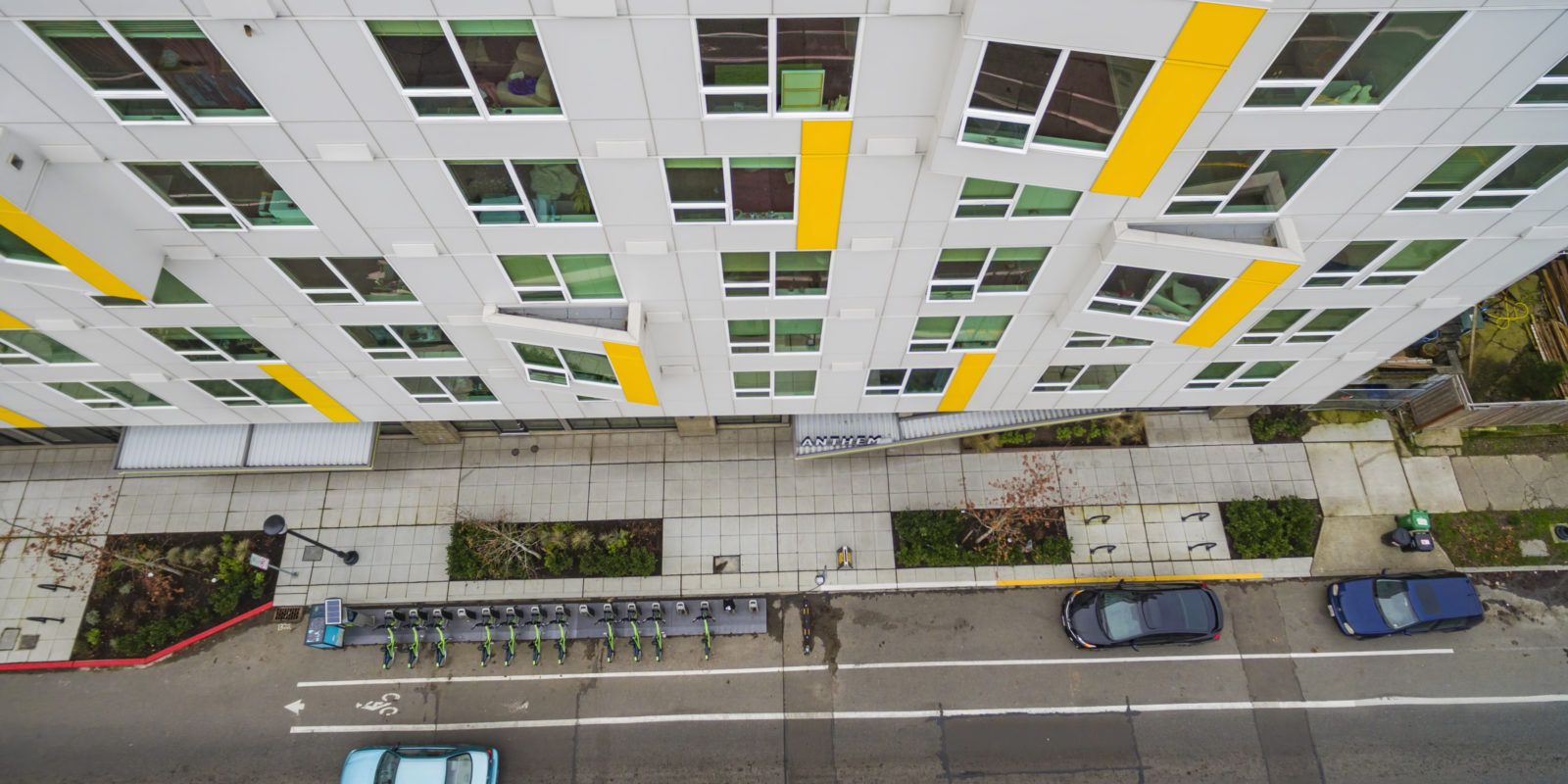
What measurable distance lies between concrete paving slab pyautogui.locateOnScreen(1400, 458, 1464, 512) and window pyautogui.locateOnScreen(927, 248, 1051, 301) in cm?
1807

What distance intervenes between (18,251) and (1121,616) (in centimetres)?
2678

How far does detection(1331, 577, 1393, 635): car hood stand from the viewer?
21.3m

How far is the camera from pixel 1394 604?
2141 centimetres

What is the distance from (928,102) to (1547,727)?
26187 millimetres

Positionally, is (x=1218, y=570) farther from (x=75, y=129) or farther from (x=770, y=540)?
(x=75, y=129)

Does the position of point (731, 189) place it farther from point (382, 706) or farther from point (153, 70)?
point (382, 706)

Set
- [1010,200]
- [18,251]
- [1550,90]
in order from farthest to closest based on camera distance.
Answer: [1010,200], [18,251], [1550,90]

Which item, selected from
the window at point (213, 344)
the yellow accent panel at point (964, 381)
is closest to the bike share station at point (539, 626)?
the window at point (213, 344)

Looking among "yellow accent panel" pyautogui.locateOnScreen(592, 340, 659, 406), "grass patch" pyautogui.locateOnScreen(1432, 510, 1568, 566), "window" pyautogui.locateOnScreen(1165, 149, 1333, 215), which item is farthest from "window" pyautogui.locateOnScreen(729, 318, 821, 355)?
"grass patch" pyautogui.locateOnScreen(1432, 510, 1568, 566)

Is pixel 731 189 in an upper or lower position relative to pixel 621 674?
upper

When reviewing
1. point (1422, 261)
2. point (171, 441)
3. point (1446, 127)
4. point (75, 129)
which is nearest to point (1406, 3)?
point (1446, 127)

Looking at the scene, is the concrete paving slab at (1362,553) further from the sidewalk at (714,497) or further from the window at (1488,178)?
the window at (1488,178)

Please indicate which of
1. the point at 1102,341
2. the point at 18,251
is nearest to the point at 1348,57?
the point at 1102,341

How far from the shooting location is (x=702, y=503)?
23.8m
